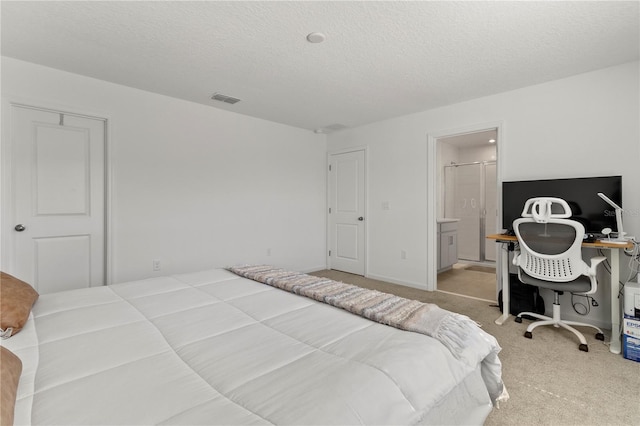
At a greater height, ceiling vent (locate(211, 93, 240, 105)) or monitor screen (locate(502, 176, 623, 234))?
ceiling vent (locate(211, 93, 240, 105))

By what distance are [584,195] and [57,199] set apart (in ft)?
16.2

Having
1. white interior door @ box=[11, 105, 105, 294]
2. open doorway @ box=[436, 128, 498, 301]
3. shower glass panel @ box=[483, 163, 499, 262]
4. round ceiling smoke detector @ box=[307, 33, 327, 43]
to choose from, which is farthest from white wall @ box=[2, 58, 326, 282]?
shower glass panel @ box=[483, 163, 499, 262]

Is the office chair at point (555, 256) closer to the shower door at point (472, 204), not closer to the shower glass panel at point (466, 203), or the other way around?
the shower door at point (472, 204)

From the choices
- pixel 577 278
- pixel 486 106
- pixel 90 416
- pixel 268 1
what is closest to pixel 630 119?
pixel 486 106

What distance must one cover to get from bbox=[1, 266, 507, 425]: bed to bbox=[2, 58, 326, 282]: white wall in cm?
179

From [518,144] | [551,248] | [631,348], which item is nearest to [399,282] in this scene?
[551,248]

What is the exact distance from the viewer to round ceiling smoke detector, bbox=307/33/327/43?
2.24 metres

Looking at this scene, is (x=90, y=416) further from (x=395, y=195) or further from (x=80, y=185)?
(x=395, y=195)

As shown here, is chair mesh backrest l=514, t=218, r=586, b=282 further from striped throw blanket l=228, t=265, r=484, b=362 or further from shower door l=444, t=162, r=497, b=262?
shower door l=444, t=162, r=497, b=262

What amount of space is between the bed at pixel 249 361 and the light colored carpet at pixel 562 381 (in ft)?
1.72

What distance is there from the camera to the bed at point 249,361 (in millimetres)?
814

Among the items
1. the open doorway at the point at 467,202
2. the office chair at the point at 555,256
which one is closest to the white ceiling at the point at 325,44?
the office chair at the point at 555,256

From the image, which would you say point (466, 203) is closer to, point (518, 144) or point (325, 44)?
point (518, 144)

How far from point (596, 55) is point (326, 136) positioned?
354 cm
